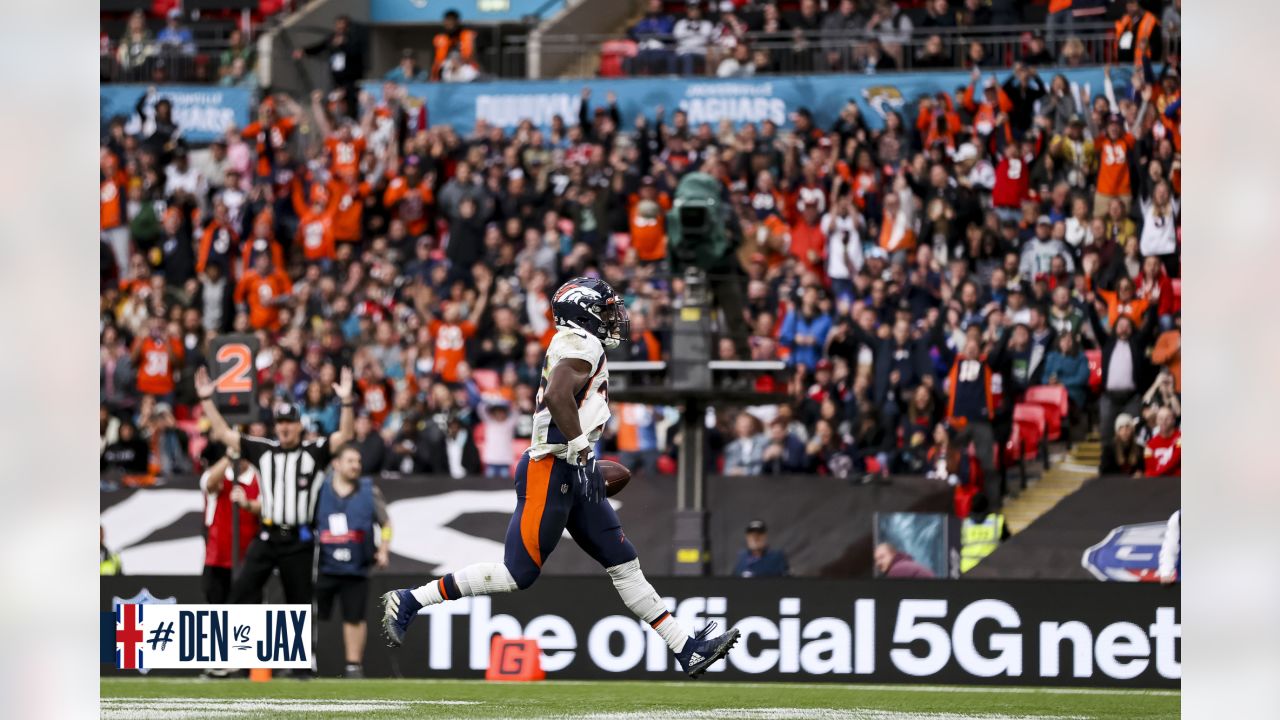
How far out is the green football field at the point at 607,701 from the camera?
11477mm

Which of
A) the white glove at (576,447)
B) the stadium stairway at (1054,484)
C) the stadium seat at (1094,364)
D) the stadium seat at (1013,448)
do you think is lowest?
the stadium stairway at (1054,484)

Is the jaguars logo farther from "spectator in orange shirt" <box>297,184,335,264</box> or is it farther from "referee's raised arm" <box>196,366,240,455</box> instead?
"referee's raised arm" <box>196,366,240,455</box>

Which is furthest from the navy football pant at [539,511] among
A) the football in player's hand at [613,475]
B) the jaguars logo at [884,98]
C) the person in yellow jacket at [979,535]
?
the jaguars logo at [884,98]

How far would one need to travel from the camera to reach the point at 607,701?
12773 mm

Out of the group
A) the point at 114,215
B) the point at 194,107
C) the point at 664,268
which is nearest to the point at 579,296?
the point at 664,268

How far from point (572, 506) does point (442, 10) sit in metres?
20.8

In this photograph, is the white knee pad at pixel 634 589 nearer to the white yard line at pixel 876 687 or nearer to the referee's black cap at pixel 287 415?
the white yard line at pixel 876 687

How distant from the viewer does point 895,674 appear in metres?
15.2

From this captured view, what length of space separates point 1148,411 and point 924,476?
2161mm

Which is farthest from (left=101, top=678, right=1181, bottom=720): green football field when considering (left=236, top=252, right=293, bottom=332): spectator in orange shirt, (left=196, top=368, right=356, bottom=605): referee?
(left=236, top=252, right=293, bottom=332): spectator in orange shirt

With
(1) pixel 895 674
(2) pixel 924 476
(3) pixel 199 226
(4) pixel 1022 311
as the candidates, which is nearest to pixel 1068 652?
(1) pixel 895 674

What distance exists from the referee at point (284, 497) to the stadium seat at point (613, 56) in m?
11.9

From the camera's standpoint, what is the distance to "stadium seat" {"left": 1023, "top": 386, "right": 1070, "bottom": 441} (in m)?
19.0

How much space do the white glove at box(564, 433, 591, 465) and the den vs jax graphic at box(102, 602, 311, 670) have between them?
4.83 meters
